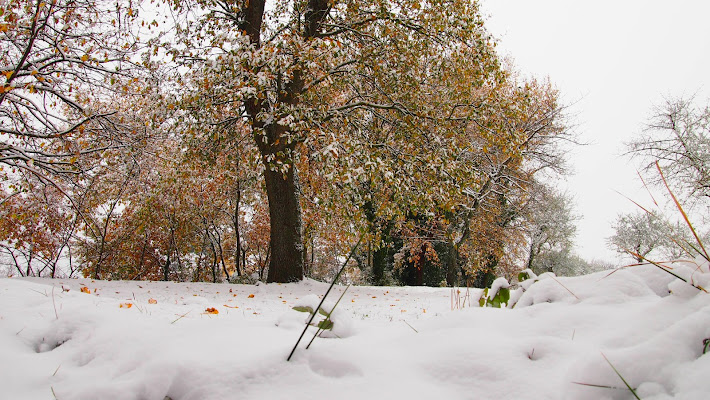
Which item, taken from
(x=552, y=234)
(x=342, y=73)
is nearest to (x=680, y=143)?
(x=552, y=234)

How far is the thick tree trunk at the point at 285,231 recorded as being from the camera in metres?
9.37

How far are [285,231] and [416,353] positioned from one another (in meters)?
7.87

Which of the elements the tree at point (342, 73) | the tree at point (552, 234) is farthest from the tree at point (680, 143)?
the tree at point (342, 73)

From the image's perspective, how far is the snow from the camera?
4.17 ft

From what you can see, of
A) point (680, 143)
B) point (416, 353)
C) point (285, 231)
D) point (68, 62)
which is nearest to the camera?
point (416, 353)

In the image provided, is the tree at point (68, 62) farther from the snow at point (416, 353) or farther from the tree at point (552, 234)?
the tree at point (552, 234)

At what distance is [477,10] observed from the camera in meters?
8.92

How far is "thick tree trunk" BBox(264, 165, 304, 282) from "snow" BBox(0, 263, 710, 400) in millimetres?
7156

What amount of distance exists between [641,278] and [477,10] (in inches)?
338

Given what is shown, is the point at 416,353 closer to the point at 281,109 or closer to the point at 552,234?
the point at 281,109

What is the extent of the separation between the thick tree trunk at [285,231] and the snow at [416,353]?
7.16m

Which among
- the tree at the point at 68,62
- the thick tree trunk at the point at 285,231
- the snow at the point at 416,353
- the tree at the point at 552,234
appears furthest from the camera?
the tree at the point at 552,234

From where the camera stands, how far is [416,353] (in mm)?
1778

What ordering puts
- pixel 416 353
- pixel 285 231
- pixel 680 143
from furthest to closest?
pixel 680 143 < pixel 285 231 < pixel 416 353
